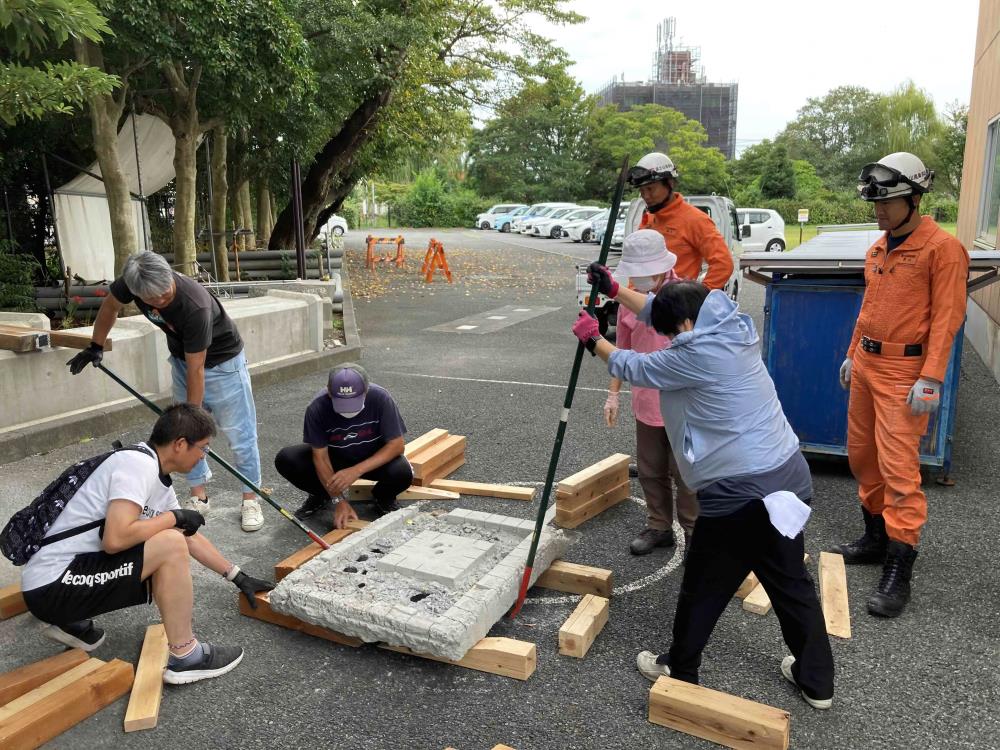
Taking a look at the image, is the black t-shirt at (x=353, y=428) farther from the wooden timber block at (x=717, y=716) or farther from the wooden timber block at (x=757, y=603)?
the wooden timber block at (x=717, y=716)

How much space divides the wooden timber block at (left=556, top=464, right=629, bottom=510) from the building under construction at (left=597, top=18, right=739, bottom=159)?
294 ft

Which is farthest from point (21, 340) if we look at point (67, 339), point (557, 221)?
point (557, 221)

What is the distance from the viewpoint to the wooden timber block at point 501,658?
3393mm

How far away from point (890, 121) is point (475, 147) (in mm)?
31918

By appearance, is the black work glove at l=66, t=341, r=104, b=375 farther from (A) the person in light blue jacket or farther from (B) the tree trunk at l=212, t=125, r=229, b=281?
(B) the tree trunk at l=212, t=125, r=229, b=281

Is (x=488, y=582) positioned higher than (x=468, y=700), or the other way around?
(x=488, y=582)

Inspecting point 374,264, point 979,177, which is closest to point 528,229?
point 374,264

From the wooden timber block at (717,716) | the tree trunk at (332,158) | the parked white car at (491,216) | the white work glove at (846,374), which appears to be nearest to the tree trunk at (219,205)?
the tree trunk at (332,158)

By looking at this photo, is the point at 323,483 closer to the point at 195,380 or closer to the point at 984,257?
the point at 195,380

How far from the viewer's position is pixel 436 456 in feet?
19.1

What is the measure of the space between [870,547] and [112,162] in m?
9.77

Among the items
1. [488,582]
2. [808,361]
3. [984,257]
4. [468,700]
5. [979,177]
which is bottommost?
[468,700]

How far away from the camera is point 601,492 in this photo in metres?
5.30

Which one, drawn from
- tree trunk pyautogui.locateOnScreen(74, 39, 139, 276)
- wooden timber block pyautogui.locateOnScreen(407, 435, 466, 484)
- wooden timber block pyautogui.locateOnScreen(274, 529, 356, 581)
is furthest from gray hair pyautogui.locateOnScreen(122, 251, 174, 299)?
tree trunk pyautogui.locateOnScreen(74, 39, 139, 276)
